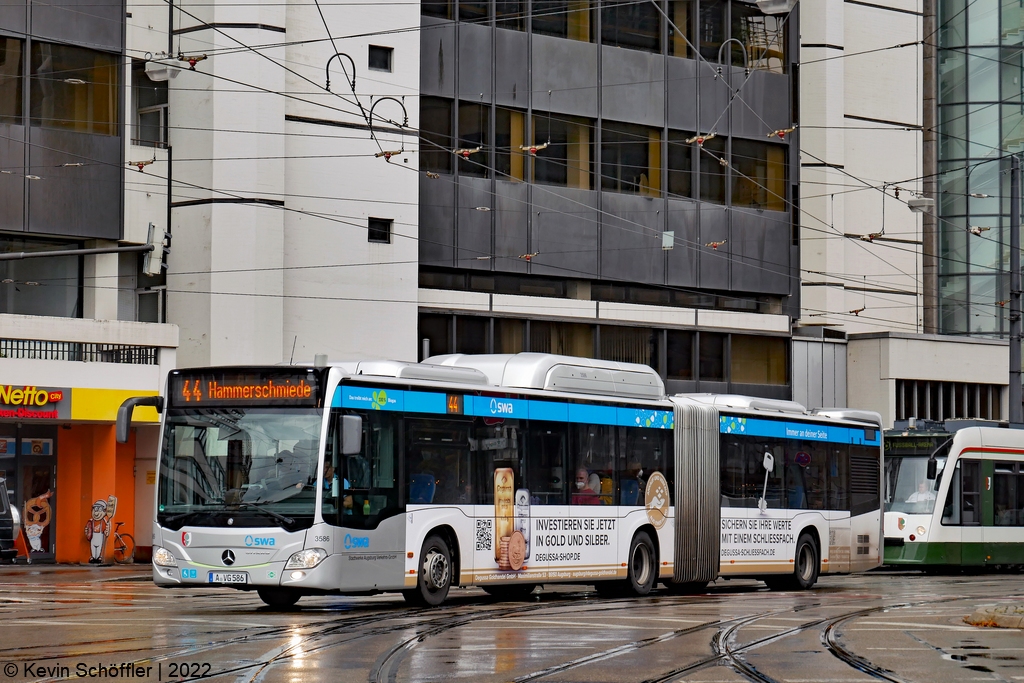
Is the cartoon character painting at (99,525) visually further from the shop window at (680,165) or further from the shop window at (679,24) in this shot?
the shop window at (679,24)

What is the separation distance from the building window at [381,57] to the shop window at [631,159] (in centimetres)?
659

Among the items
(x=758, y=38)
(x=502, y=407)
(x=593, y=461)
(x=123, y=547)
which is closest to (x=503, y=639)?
(x=502, y=407)

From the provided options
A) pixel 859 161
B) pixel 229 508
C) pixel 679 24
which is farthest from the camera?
pixel 859 161

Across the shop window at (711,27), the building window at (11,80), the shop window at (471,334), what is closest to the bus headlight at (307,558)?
the building window at (11,80)

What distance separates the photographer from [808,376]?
43.7m

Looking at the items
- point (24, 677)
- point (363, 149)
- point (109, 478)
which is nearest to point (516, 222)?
point (363, 149)

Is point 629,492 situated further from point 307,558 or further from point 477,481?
point 307,558

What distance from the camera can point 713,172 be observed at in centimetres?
4078

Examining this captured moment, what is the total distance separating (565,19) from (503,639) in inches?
1021

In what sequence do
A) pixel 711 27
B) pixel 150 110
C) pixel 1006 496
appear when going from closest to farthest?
pixel 1006 496, pixel 150 110, pixel 711 27

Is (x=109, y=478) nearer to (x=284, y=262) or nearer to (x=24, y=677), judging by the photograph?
(x=284, y=262)

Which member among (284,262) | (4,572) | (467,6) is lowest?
(4,572)

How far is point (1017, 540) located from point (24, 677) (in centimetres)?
2517

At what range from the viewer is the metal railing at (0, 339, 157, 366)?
3048cm
